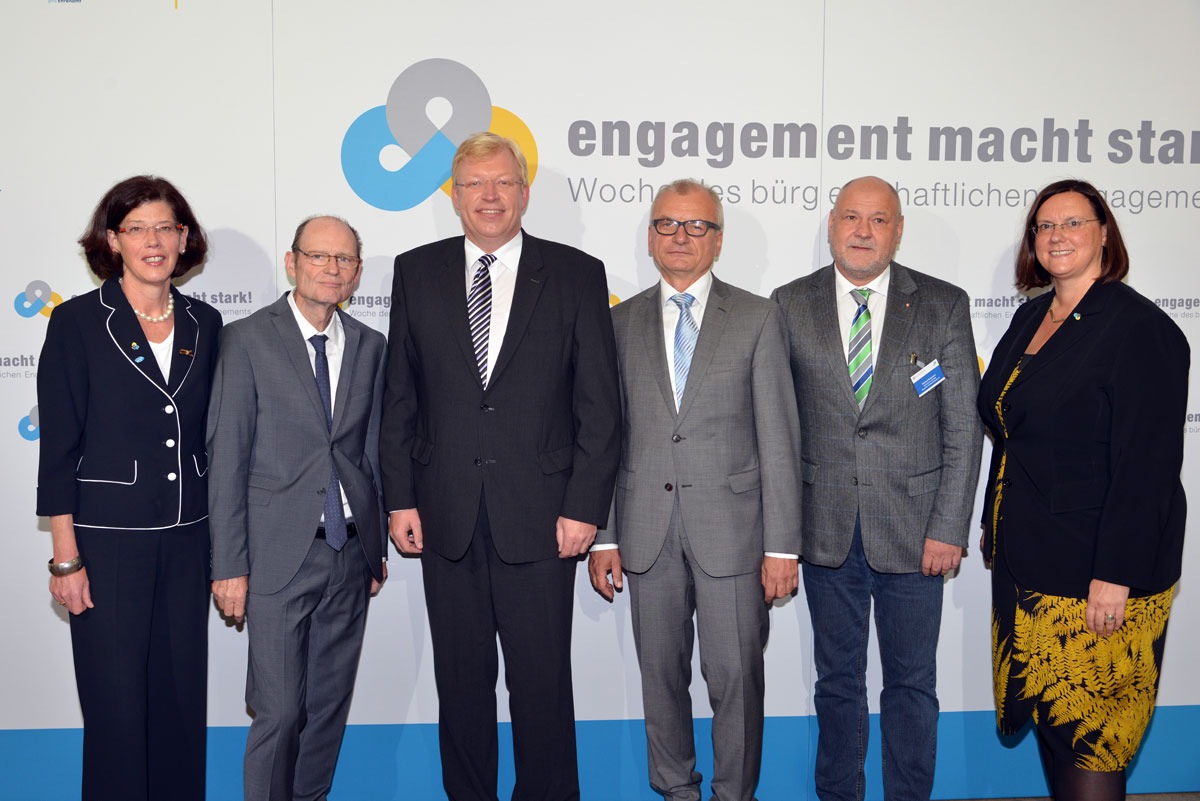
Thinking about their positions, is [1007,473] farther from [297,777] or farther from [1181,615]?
[297,777]

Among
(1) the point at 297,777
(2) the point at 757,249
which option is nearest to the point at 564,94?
(2) the point at 757,249

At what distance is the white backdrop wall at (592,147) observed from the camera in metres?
3.22

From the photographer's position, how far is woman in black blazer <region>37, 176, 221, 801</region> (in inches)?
97.4

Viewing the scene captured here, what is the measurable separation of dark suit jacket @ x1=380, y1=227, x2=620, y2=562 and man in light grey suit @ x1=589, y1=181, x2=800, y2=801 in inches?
7.3

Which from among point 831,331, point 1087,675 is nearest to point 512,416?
point 831,331

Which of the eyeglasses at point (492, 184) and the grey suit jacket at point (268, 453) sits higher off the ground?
the eyeglasses at point (492, 184)

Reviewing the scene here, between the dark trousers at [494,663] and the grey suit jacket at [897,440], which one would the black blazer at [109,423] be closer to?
the dark trousers at [494,663]

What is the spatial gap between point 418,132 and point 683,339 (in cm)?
137

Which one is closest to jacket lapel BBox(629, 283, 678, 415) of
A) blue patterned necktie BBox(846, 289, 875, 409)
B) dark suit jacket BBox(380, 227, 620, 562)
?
dark suit jacket BBox(380, 227, 620, 562)

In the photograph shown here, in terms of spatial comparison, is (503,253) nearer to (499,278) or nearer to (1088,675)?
(499,278)

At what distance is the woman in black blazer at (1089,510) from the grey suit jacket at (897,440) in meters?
0.19

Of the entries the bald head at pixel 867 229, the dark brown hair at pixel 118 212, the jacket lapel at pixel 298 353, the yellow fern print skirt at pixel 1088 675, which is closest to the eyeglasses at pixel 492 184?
the jacket lapel at pixel 298 353

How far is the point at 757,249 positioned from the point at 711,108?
0.57 metres

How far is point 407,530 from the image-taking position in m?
2.63
